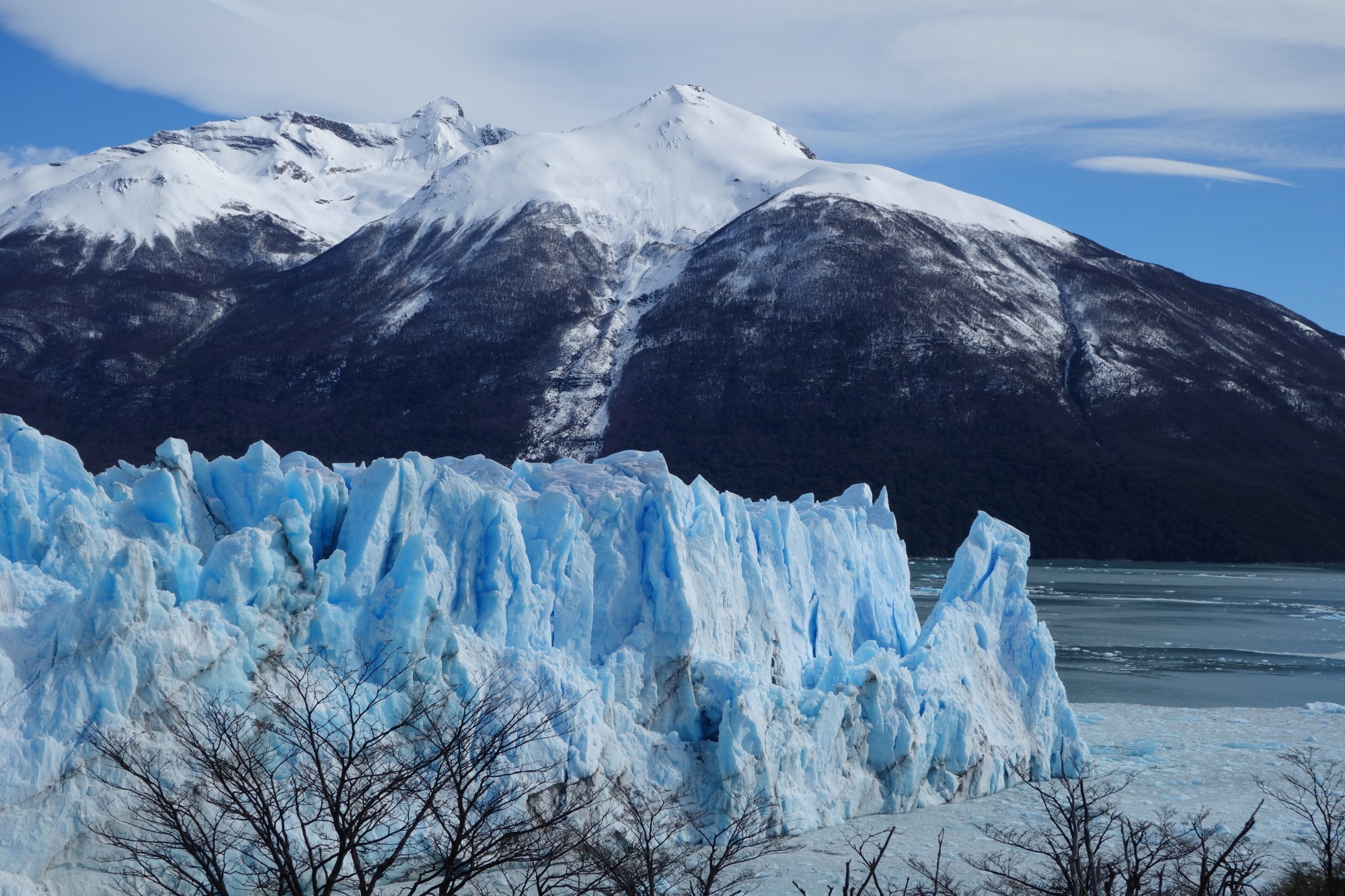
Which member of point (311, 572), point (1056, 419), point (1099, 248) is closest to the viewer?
point (311, 572)

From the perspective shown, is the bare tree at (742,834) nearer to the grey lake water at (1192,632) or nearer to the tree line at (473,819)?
the tree line at (473,819)

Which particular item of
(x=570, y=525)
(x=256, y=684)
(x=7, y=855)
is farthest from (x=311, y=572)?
(x=7, y=855)

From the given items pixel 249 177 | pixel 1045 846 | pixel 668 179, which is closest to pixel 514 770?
pixel 1045 846

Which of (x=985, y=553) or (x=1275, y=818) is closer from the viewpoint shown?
(x=1275, y=818)

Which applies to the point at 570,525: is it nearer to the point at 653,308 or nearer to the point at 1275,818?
the point at 1275,818

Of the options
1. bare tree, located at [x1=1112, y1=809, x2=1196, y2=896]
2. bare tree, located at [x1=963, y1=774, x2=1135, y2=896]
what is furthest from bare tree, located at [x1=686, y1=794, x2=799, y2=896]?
bare tree, located at [x1=1112, y1=809, x2=1196, y2=896]

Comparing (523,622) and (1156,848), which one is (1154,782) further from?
(523,622)
